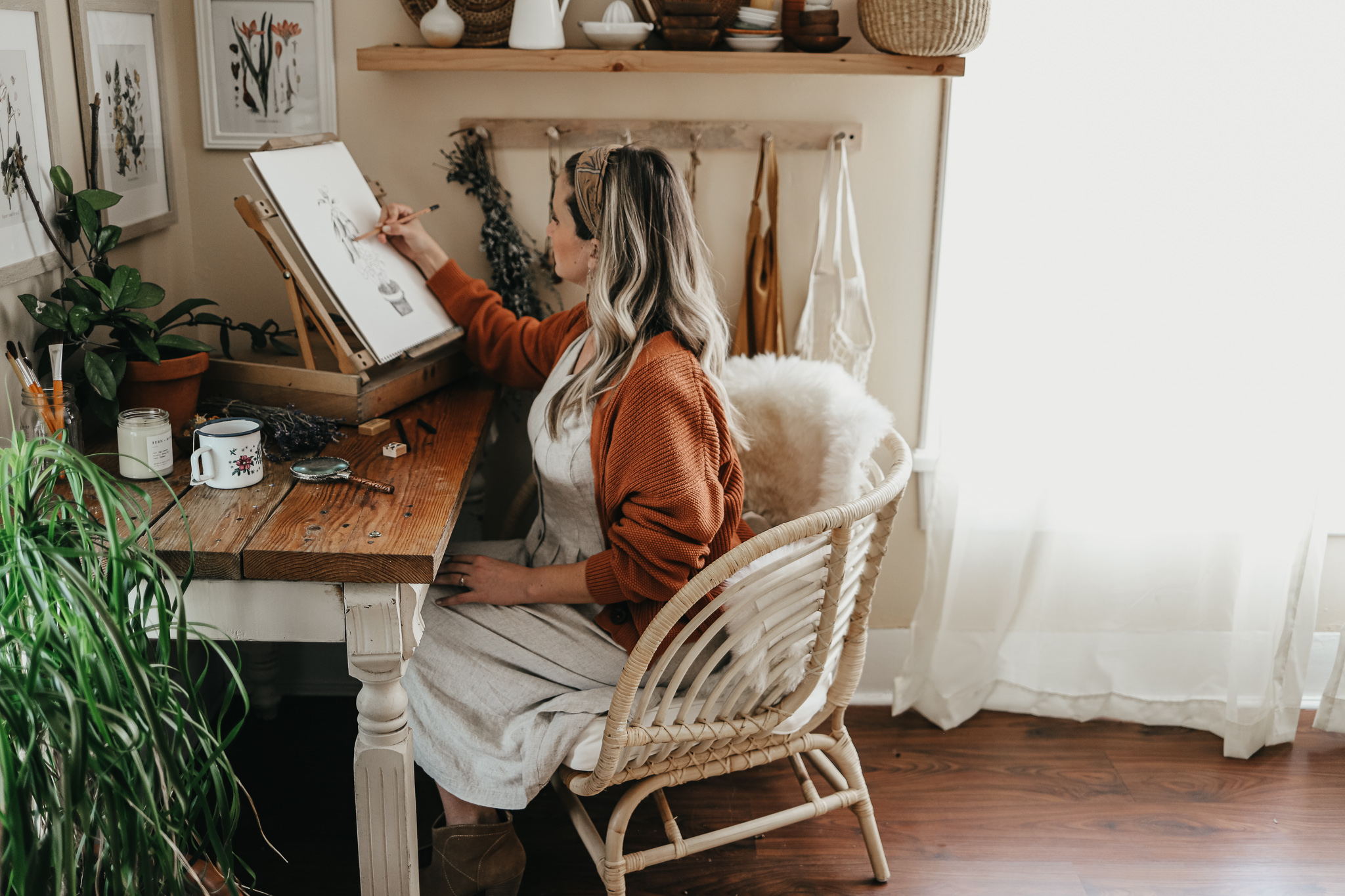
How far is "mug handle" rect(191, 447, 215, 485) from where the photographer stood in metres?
1.48

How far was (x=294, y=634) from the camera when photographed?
1361 mm

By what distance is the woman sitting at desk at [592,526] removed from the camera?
59.3 inches

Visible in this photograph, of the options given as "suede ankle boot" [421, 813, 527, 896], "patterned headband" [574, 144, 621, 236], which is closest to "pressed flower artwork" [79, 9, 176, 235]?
"patterned headband" [574, 144, 621, 236]

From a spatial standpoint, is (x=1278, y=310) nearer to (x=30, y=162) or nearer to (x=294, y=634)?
(x=294, y=634)

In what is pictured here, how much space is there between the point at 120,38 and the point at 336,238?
Result: 0.50 metres

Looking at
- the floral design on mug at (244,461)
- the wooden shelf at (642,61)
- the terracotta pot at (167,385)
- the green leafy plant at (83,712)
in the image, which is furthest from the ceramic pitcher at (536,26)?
the green leafy plant at (83,712)

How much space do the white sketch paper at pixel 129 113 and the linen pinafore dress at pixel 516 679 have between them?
33.6 inches

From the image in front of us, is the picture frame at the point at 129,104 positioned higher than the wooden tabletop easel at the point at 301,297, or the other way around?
the picture frame at the point at 129,104

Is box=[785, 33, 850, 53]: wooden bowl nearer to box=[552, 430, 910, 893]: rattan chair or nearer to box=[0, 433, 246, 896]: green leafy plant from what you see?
box=[552, 430, 910, 893]: rattan chair

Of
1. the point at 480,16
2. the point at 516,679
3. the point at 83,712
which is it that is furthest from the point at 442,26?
the point at 83,712

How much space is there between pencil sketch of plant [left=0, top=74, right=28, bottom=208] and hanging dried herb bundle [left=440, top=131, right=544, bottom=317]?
2.55 feet

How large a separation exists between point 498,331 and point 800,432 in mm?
629

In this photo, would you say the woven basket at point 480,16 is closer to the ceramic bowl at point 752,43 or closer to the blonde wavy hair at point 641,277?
the ceramic bowl at point 752,43

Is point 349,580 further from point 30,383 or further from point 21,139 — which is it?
point 21,139
